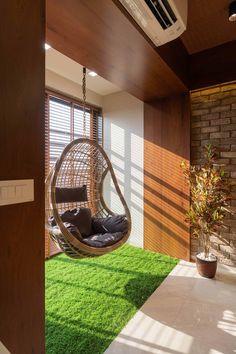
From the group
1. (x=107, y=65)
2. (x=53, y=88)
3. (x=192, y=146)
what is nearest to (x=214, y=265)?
(x=192, y=146)

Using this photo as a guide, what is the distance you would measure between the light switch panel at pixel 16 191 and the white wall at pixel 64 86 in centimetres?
250

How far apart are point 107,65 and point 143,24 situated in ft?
2.03

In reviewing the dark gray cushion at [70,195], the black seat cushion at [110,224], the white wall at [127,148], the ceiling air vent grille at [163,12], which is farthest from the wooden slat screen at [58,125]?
the ceiling air vent grille at [163,12]

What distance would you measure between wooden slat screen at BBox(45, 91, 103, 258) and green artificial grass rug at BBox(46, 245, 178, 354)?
683mm

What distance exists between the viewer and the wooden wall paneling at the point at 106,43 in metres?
1.44

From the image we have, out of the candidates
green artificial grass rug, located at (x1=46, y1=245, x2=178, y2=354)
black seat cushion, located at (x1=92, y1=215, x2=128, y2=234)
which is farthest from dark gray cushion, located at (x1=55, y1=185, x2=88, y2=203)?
green artificial grass rug, located at (x1=46, y1=245, x2=178, y2=354)

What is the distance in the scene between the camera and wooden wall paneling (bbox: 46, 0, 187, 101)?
56.6 inches

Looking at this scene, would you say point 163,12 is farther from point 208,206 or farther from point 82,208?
point 82,208

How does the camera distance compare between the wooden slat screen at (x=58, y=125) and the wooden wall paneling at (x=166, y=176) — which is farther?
the wooden slat screen at (x=58, y=125)

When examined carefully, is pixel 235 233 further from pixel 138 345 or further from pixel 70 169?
pixel 70 169

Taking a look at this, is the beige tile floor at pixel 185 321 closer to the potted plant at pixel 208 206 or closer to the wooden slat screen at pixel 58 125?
the potted plant at pixel 208 206

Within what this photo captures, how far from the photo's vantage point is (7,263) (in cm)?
90

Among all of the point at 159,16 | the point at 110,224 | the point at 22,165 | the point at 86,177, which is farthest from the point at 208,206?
the point at 22,165

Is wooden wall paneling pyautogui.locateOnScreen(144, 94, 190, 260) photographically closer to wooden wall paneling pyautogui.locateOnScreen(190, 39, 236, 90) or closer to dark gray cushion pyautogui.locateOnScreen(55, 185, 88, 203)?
wooden wall paneling pyautogui.locateOnScreen(190, 39, 236, 90)
